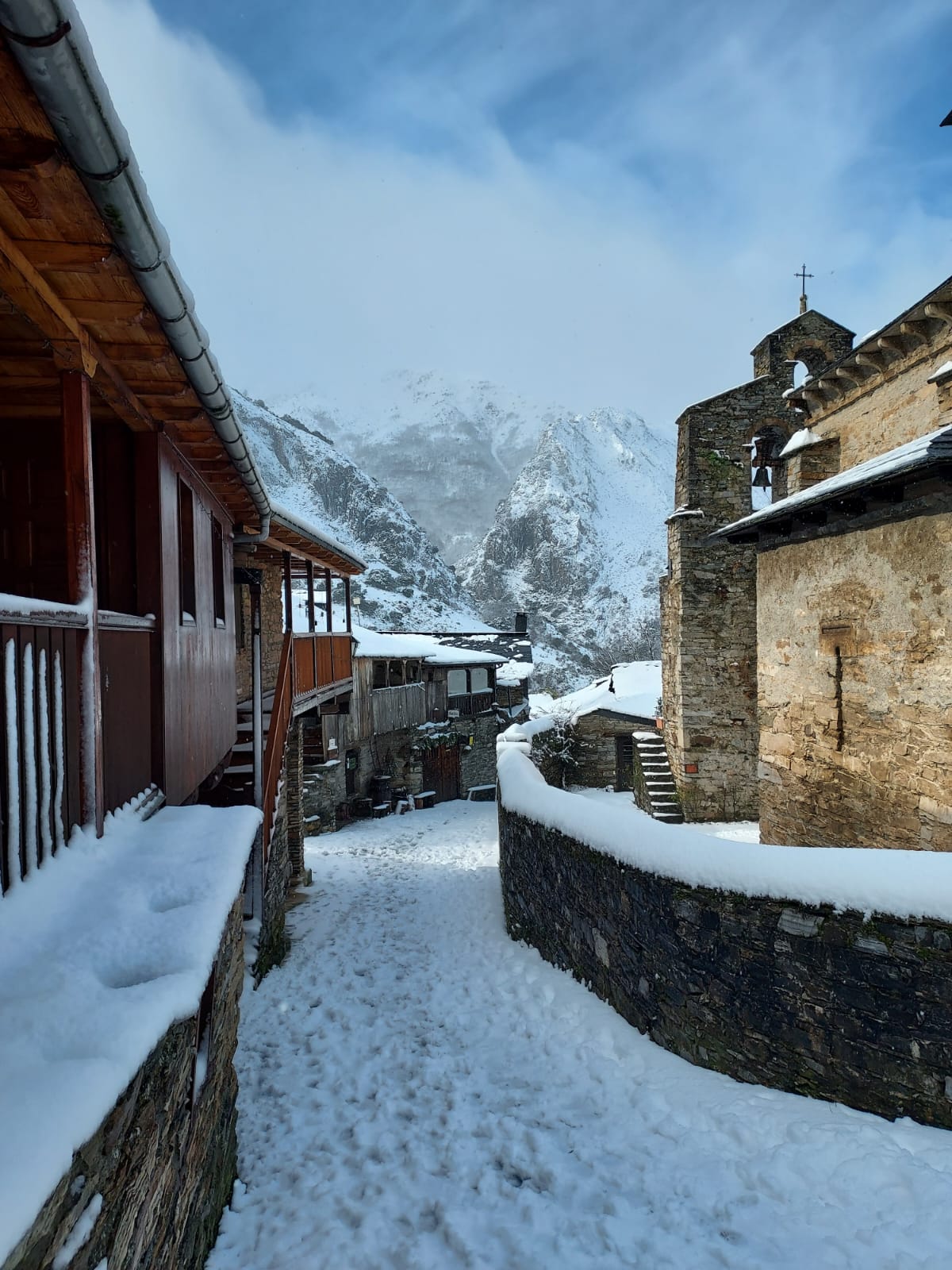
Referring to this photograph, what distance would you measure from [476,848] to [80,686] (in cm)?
1300

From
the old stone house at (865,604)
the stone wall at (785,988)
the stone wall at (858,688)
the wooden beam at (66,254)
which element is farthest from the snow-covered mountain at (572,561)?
the wooden beam at (66,254)

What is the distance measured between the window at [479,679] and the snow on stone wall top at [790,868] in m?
21.0

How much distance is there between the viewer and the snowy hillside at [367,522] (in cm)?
6231

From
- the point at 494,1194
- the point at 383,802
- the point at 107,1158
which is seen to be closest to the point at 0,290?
the point at 107,1158

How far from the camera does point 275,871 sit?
28.9 ft

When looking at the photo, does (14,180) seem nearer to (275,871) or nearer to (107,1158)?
(107,1158)

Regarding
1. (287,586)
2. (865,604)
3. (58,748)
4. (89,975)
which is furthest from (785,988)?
(287,586)

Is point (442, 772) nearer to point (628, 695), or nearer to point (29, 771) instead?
point (628, 695)

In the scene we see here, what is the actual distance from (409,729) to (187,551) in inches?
743

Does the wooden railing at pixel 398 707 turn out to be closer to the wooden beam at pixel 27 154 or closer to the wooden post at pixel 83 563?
the wooden post at pixel 83 563

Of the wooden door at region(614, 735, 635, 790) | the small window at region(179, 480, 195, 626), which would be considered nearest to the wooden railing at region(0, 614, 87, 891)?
the small window at region(179, 480, 195, 626)

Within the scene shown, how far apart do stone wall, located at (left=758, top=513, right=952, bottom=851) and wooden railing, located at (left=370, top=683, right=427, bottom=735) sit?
1359cm

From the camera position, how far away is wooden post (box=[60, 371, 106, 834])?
2977 mm

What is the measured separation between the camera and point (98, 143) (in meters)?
1.96
